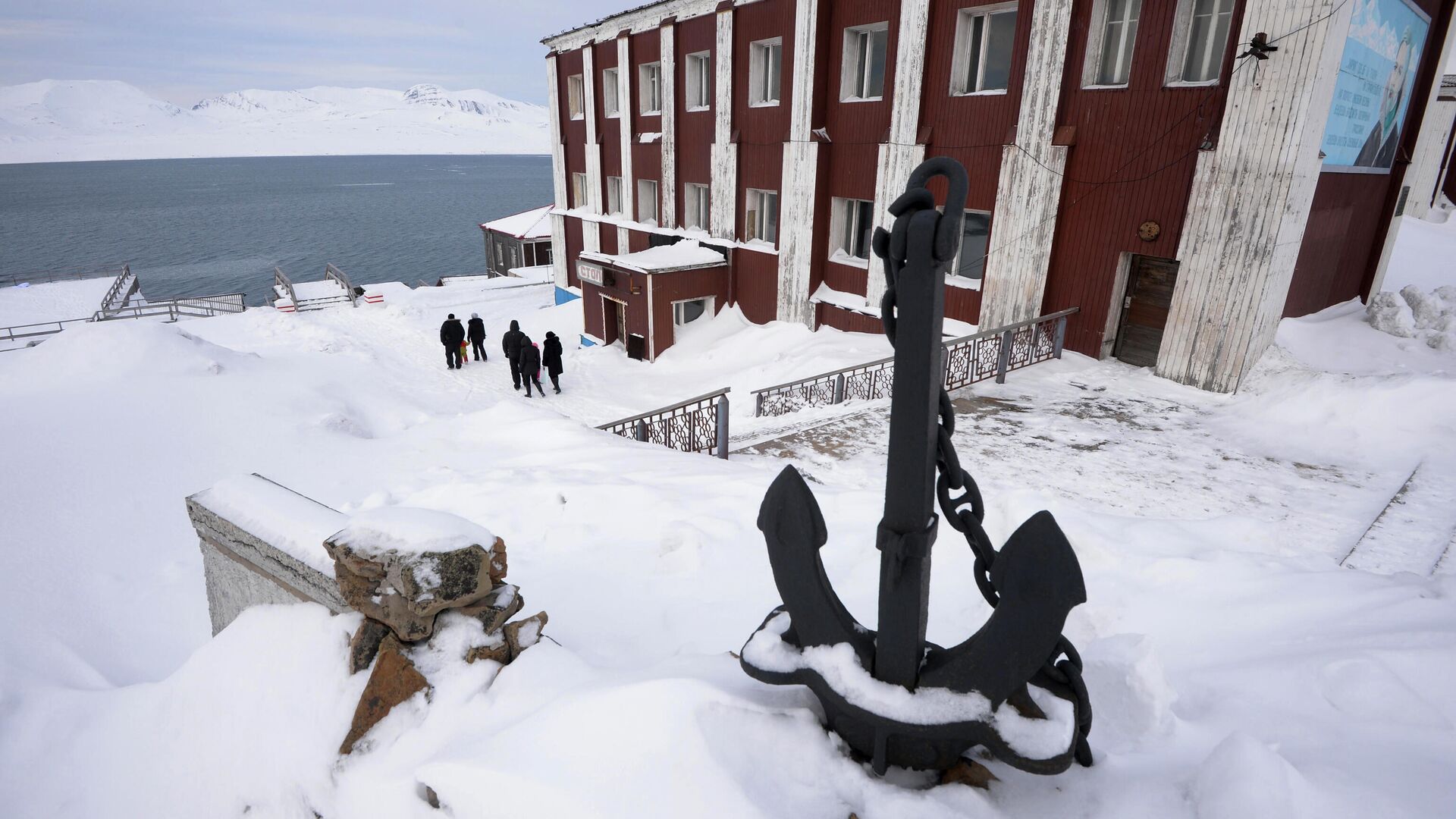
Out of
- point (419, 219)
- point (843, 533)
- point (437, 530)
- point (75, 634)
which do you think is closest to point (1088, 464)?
point (843, 533)

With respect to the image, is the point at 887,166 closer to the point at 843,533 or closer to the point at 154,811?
the point at 843,533

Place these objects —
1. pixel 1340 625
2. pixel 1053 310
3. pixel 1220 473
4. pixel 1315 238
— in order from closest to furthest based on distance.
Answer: pixel 1340 625 → pixel 1220 473 → pixel 1315 238 → pixel 1053 310

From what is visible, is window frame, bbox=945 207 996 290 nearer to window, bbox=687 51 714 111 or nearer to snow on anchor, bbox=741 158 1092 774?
window, bbox=687 51 714 111

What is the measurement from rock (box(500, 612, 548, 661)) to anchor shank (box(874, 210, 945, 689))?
54.6 inches

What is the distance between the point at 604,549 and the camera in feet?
15.3

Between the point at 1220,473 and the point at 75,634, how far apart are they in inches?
380

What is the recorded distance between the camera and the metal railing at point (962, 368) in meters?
10.1

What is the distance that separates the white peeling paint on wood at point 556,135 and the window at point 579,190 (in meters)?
0.37

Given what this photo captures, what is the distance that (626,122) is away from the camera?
21.8m

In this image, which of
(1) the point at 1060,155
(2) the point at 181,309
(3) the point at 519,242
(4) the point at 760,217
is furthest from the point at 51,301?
(1) the point at 1060,155

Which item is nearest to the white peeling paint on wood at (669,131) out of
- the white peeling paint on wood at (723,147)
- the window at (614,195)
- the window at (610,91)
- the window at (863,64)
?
Answer: the white peeling paint on wood at (723,147)

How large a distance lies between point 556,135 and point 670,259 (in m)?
10.7

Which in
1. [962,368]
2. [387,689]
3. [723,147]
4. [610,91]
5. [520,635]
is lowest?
[962,368]

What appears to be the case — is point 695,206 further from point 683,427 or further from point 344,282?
point 344,282
